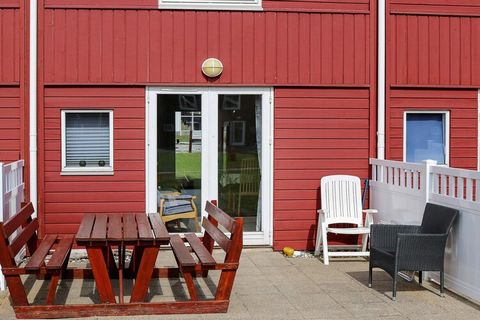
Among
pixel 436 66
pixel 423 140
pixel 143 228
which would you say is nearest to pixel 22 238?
pixel 143 228

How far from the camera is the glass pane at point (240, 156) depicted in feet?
30.5

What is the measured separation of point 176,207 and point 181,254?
2810 mm

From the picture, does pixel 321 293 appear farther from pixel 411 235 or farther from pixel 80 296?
pixel 80 296

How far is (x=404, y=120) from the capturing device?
9609 mm

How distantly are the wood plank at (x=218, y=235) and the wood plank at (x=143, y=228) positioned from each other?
0.61 meters

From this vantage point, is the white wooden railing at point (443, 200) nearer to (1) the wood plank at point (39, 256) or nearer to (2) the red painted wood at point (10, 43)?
(1) the wood plank at point (39, 256)

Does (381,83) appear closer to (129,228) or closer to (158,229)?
(158,229)

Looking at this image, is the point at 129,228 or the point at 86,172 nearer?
the point at 129,228

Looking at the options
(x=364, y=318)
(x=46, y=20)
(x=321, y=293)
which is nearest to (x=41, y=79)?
(x=46, y=20)

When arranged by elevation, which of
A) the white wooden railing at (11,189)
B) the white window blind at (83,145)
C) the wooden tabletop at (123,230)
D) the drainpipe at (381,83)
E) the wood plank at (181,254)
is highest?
the drainpipe at (381,83)

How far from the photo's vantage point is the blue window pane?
9719 mm

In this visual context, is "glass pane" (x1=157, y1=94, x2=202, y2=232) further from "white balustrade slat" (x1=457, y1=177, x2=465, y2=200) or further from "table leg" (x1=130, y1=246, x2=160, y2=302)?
"white balustrade slat" (x1=457, y1=177, x2=465, y2=200)

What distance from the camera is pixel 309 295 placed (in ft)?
22.8

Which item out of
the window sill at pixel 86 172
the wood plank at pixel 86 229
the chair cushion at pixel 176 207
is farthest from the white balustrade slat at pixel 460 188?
the window sill at pixel 86 172
